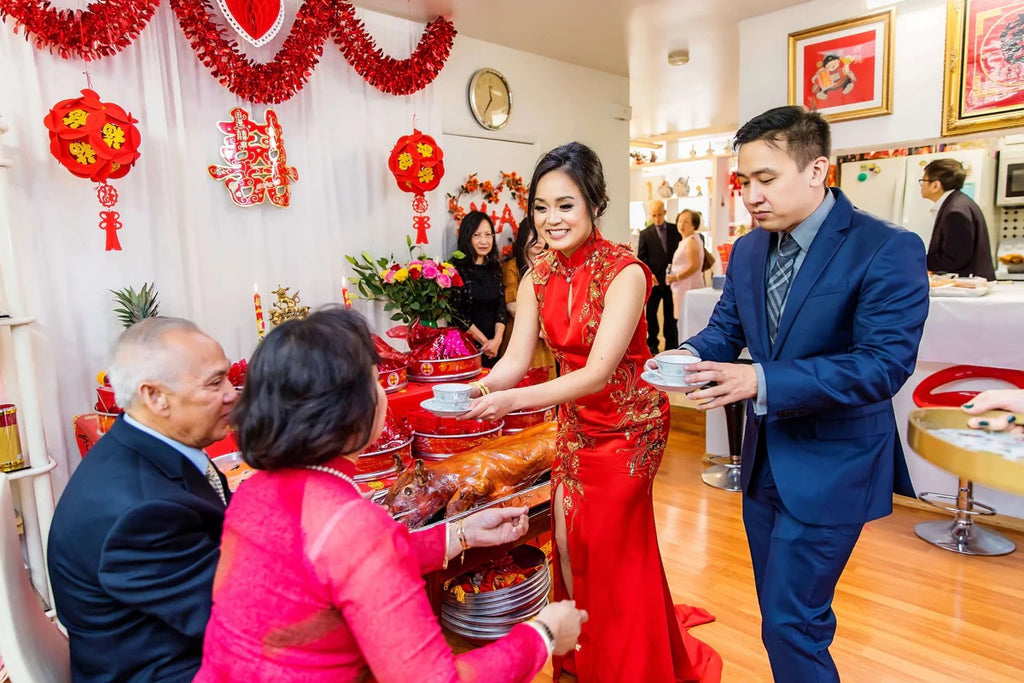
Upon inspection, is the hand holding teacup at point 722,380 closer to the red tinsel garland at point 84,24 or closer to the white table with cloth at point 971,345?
the white table with cloth at point 971,345

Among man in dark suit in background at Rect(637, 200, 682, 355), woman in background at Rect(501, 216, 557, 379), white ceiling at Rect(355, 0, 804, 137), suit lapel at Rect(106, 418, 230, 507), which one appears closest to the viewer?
suit lapel at Rect(106, 418, 230, 507)

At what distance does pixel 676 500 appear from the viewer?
11.8 feet

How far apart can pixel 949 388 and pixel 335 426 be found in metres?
3.31

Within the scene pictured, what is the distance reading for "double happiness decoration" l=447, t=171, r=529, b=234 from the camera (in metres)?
4.55

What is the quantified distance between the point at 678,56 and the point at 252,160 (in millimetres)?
3646

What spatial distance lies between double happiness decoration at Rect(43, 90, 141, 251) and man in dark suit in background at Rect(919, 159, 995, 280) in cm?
423

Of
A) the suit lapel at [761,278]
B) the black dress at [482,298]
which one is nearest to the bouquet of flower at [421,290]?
the black dress at [482,298]

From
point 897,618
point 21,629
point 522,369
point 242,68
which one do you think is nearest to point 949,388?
point 897,618

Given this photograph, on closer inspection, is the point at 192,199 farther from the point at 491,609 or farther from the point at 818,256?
the point at 818,256

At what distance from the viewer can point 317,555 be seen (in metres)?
0.82

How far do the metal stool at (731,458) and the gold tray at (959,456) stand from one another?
268 cm

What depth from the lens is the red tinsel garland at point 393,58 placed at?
364 cm

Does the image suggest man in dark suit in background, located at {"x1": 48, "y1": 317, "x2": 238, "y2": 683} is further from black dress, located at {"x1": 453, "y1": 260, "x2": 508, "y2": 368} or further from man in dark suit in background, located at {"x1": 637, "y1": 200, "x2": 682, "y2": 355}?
man in dark suit in background, located at {"x1": 637, "y1": 200, "x2": 682, "y2": 355}

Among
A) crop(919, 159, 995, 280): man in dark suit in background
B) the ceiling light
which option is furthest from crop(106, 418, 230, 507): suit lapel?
the ceiling light
